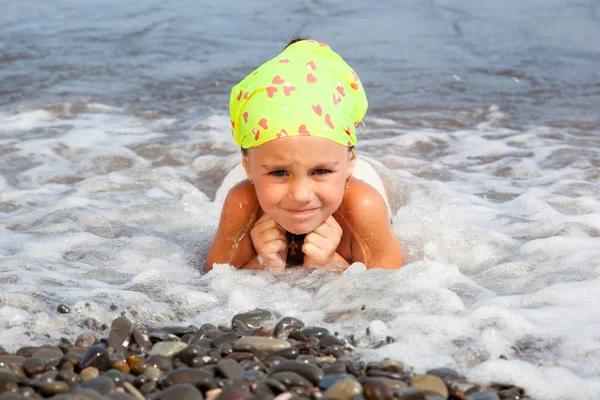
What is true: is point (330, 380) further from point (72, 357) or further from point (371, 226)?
point (371, 226)

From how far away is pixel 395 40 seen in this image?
13391 mm

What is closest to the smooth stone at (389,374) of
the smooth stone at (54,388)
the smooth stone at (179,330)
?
the smooth stone at (179,330)

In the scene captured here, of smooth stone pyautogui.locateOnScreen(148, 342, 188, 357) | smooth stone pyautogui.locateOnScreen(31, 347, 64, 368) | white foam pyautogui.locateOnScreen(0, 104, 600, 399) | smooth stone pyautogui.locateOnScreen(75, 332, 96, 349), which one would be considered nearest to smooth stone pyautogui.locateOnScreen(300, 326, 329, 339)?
white foam pyautogui.locateOnScreen(0, 104, 600, 399)

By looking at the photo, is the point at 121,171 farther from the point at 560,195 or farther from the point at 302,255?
the point at 560,195

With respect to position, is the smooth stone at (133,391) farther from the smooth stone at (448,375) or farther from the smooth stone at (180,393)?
the smooth stone at (448,375)

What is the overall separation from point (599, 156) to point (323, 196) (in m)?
3.95

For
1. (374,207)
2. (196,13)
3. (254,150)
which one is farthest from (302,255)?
(196,13)

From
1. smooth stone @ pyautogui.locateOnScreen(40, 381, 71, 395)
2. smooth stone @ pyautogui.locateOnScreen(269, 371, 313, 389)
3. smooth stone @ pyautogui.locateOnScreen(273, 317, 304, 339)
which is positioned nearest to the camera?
smooth stone @ pyautogui.locateOnScreen(40, 381, 71, 395)

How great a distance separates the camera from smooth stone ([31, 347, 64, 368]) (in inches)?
118

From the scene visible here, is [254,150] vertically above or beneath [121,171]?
above

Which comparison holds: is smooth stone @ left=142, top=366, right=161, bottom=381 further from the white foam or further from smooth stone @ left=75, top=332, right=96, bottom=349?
the white foam

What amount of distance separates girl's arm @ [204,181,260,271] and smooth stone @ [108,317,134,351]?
1523mm

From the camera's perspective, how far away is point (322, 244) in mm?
4766

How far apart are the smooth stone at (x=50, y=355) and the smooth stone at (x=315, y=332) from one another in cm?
99
